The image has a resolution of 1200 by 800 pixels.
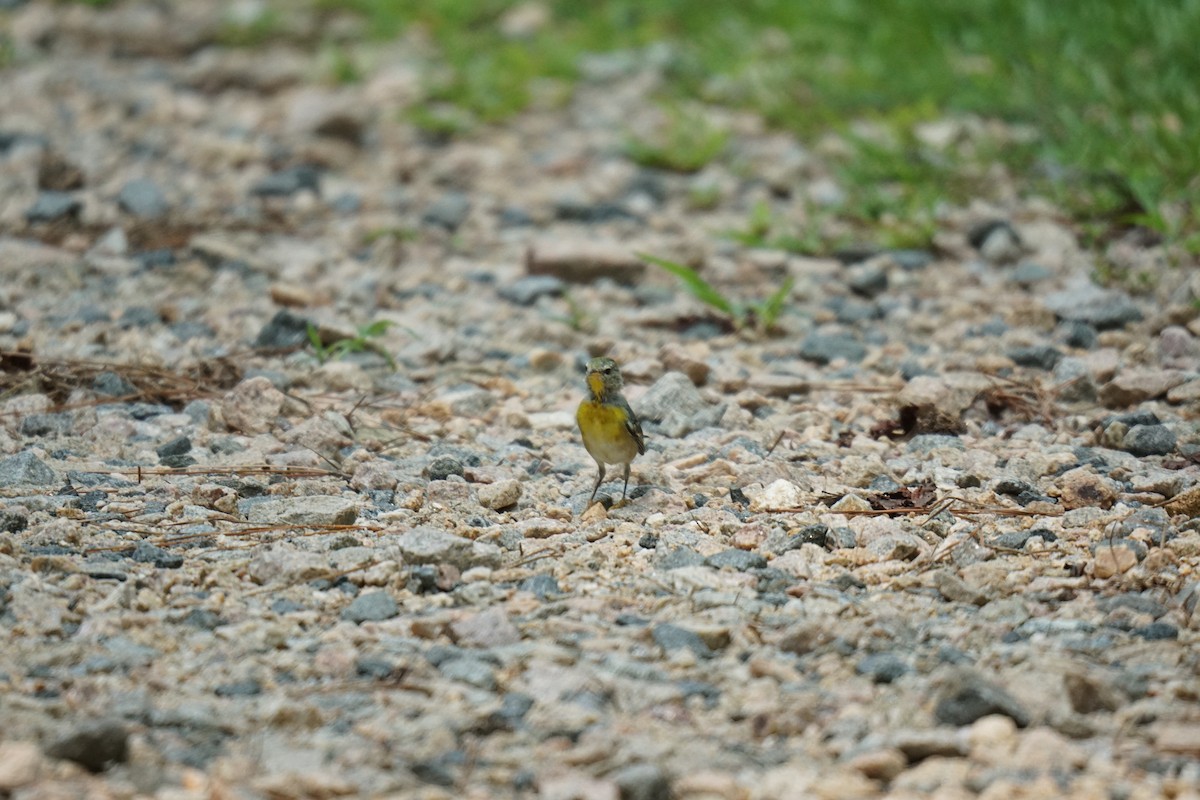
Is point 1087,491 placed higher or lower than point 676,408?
lower

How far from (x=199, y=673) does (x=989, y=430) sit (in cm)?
281

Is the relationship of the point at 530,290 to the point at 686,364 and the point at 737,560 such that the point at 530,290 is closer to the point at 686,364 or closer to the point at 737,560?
the point at 686,364

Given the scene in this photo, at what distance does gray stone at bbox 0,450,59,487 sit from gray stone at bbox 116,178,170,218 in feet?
9.97

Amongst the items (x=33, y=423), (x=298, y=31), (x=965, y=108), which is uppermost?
(x=298, y=31)

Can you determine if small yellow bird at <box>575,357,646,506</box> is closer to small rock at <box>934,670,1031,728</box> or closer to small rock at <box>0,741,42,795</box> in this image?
small rock at <box>934,670,1031,728</box>

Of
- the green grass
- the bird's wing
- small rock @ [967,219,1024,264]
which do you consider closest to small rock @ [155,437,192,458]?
the bird's wing

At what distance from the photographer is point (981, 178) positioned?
7188 mm

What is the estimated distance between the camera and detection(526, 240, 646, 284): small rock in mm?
6363

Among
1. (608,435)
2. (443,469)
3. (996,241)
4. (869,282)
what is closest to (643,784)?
(608,435)

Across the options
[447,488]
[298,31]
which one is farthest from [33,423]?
[298,31]

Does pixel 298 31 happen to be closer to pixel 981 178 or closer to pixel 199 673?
pixel 981 178

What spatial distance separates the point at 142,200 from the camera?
23.1 feet

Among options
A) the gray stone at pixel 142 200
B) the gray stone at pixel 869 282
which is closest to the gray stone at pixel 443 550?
the gray stone at pixel 869 282

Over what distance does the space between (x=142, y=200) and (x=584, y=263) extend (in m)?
2.36
